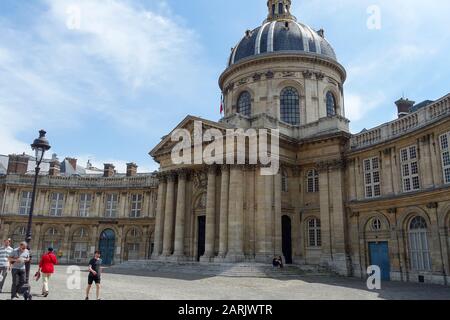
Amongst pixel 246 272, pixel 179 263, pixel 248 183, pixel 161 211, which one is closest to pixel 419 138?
pixel 248 183

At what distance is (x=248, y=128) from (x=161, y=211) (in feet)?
34.9

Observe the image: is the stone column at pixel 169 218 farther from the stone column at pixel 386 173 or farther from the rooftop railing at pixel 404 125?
the stone column at pixel 386 173

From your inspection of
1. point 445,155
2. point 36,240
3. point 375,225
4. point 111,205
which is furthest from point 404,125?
point 36,240

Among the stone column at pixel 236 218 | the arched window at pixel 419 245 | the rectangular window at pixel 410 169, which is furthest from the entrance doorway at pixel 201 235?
the rectangular window at pixel 410 169

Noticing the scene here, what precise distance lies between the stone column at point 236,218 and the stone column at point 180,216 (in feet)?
19.0

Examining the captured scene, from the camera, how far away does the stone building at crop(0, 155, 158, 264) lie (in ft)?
136

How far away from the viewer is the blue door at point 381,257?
24.2 m

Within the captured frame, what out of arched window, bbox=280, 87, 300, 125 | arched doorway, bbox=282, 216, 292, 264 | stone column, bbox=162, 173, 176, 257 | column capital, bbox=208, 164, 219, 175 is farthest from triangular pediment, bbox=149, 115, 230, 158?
arched doorway, bbox=282, 216, 292, 264

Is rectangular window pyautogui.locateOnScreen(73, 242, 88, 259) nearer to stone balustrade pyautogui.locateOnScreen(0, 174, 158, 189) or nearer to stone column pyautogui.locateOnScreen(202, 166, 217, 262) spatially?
stone balustrade pyautogui.locateOnScreen(0, 174, 158, 189)

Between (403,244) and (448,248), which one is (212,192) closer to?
(403,244)

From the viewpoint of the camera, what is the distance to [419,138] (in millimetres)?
22531

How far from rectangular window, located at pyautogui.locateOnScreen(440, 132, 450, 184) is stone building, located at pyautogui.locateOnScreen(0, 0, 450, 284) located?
0.05 meters

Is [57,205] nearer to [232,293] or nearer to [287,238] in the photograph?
[287,238]

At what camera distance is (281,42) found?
3422cm
